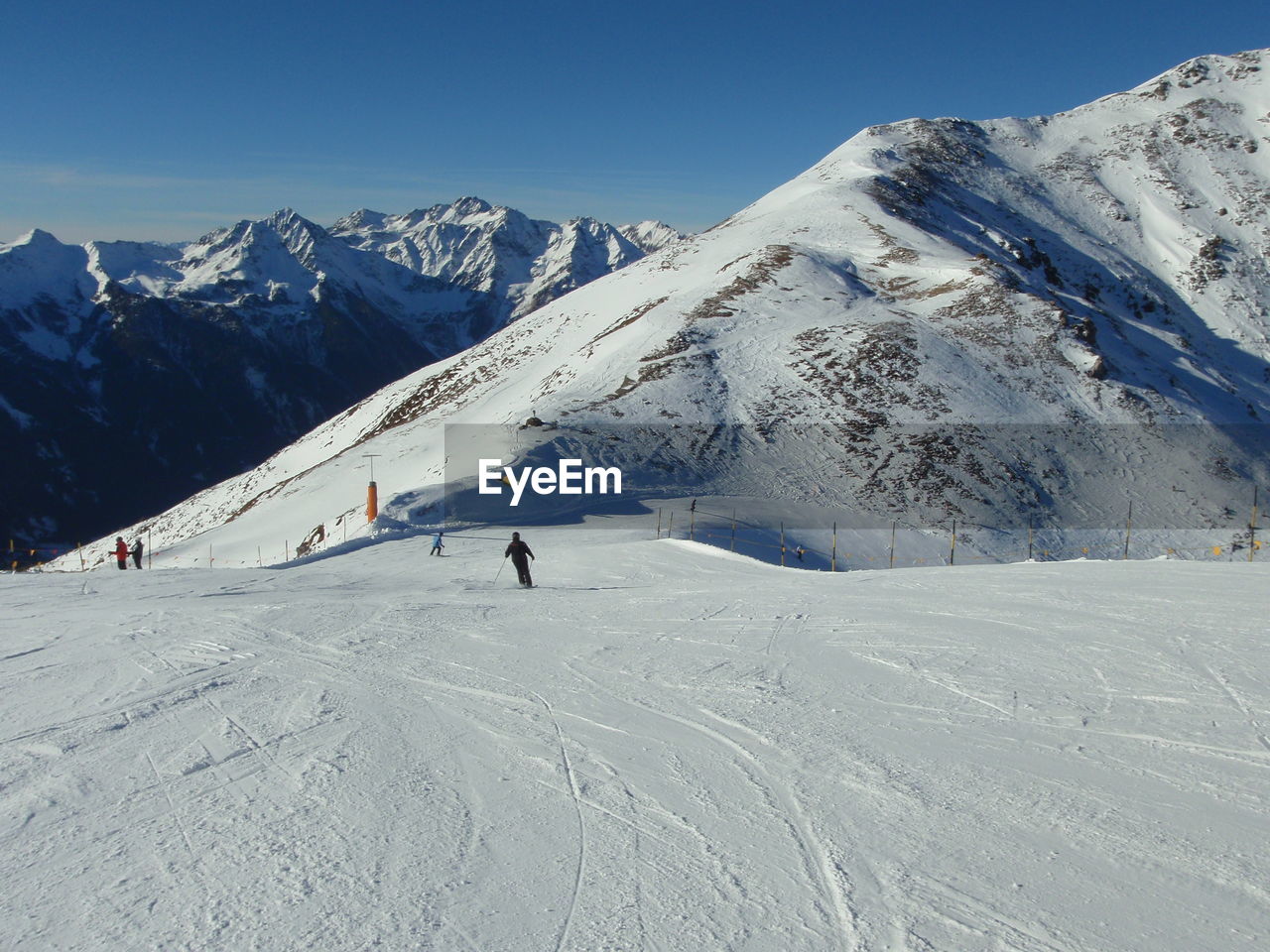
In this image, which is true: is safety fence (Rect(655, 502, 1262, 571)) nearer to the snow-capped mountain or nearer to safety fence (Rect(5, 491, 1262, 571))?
safety fence (Rect(5, 491, 1262, 571))

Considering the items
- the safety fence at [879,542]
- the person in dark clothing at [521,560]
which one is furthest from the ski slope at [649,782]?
the safety fence at [879,542]

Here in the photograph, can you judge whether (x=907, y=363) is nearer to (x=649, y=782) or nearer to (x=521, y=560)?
(x=521, y=560)

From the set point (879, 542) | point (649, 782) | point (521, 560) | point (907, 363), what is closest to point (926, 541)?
point (879, 542)

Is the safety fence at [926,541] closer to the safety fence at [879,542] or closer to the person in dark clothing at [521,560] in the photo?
the safety fence at [879,542]

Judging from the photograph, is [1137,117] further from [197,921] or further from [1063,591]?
[197,921]

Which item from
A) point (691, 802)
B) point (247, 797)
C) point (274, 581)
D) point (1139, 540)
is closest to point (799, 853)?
point (691, 802)

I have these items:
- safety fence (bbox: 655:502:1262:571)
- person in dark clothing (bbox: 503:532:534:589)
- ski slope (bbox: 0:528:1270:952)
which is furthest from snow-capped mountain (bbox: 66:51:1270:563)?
ski slope (bbox: 0:528:1270:952)
